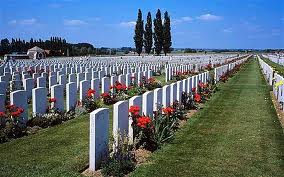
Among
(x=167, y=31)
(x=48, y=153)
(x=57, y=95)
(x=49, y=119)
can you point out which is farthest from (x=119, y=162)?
(x=167, y=31)

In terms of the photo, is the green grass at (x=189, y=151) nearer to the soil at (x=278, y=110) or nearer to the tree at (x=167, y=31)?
the soil at (x=278, y=110)

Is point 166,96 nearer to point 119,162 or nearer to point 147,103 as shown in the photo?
point 147,103

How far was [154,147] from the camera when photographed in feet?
25.4

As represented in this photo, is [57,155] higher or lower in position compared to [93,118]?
lower

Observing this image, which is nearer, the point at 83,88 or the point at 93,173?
the point at 93,173

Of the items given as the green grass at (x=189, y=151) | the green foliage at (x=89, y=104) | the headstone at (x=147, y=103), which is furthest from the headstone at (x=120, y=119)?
the green foliage at (x=89, y=104)

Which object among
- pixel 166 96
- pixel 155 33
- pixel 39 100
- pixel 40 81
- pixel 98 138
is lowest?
pixel 98 138

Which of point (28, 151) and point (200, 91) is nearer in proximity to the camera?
point (28, 151)

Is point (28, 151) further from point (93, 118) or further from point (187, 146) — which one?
point (187, 146)

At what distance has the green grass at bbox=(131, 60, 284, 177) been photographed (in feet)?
21.3

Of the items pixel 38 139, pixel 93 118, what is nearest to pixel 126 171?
pixel 93 118

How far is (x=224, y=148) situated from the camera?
25.9ft

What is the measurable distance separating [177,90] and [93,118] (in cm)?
637

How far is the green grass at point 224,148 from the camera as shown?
6.49 m
